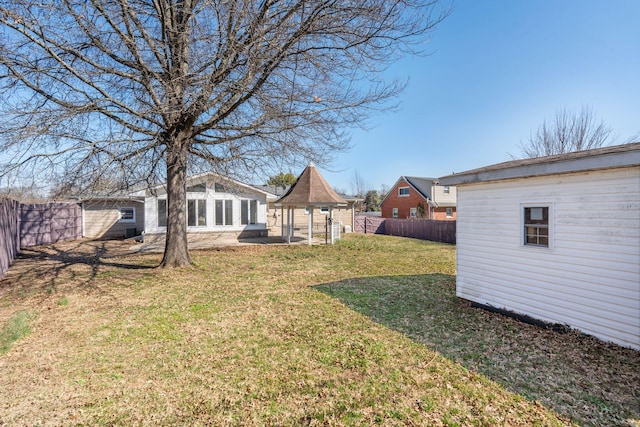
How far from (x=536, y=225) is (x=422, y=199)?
79.8 feet

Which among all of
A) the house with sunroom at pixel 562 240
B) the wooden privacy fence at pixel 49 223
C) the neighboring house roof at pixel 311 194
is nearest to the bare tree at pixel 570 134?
the neighboring house roof at pixel 311 194

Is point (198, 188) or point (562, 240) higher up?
point (198, 188)

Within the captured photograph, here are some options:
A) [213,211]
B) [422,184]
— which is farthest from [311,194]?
[422,184]

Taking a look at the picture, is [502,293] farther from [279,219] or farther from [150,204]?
[279,219]

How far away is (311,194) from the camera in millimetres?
15602

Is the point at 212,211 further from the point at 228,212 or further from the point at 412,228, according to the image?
the point at 412,228

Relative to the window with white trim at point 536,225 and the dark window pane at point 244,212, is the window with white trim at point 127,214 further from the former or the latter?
the window with white trim at point 536,225

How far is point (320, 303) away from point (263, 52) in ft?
17.2

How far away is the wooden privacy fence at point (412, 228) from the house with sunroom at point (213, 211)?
1034 centimetres

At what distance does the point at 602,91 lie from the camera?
1233 centimetres

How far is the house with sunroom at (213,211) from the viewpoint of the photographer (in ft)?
49.6

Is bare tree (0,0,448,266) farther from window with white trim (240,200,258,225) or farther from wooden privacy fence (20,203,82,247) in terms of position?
wooden privacy fence (20,203,82,247)

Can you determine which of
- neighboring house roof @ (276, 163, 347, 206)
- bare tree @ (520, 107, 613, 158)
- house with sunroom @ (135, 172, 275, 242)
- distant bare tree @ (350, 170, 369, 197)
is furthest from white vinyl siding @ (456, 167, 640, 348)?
distant bare tree @ (350, 170, 369, 197)

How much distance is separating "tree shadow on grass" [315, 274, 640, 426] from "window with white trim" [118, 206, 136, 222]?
17.5 meters
